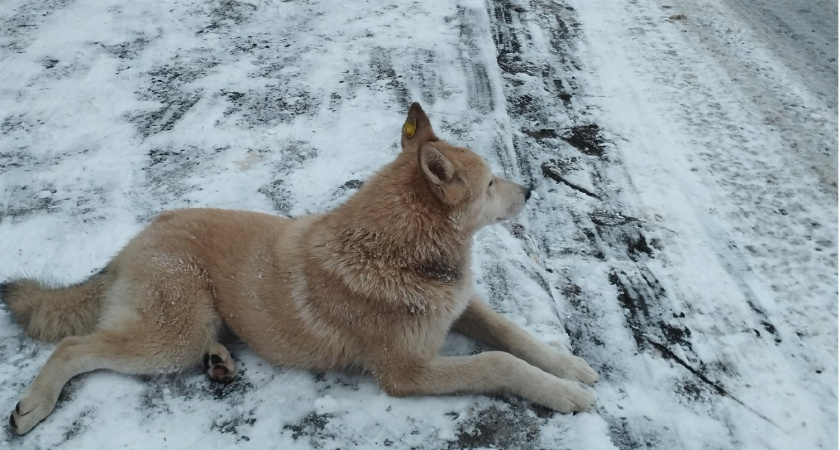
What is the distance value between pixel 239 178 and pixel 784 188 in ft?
14.0

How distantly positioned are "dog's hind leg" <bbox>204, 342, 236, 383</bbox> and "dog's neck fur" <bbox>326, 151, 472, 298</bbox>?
82 cm

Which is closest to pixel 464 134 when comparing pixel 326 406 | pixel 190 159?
pixel 190 159

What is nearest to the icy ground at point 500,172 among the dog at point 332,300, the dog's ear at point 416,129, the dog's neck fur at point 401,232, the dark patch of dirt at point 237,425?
the dark patch of dirt at point 237,425

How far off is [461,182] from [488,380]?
102 cm

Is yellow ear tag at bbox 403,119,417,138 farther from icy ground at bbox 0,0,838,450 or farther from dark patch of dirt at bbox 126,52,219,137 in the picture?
dark patch of dirt at bbox 126,52,219,137

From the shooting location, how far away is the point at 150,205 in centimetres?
467

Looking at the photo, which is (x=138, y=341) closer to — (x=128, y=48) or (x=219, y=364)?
(x=219, y=364)

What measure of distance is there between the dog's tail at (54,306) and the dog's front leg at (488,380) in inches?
66.4

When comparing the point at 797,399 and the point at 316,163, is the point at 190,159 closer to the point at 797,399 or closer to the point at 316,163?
the point at 316,163

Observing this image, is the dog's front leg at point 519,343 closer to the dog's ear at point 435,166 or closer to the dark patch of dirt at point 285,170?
the dog's ear at point 435,166

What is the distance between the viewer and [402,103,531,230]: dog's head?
10.2ft

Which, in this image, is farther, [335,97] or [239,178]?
[335,97]

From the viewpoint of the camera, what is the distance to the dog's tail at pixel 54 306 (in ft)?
11.4

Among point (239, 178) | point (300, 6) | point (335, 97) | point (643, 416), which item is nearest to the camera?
point (643, 416)
